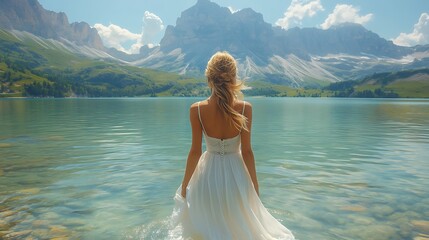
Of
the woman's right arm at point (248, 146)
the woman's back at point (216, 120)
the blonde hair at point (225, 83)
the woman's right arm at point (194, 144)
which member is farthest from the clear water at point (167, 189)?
the blonde hair at point (225, 83)

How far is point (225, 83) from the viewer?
7.50 m

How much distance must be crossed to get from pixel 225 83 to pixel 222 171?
2.20 meters

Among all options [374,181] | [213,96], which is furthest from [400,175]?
[213,96]

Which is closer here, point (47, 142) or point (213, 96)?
point (213, 96)

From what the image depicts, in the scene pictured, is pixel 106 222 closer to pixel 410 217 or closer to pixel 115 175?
pixel 115 175

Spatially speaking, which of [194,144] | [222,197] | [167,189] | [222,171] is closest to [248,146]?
[222,171]

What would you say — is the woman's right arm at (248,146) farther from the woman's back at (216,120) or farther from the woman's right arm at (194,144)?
the woman's right arm at (194,144)

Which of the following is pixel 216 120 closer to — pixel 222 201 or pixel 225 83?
pixel 225 83

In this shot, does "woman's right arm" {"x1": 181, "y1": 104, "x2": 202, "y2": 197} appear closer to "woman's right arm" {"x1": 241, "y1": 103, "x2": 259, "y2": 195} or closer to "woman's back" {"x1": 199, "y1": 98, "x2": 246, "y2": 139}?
"woman's back" {"x1": 199, "y1": 98, "x2": 246, "y2": 139}

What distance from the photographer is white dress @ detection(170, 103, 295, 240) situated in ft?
27.2

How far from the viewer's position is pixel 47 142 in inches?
1372

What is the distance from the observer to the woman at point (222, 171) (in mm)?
7547

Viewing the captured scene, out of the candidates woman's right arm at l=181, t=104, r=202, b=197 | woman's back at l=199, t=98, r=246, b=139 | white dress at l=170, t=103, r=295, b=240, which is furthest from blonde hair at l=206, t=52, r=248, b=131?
white dress at l=170, t=103, r=295, b=240

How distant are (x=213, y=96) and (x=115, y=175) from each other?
14.6m
